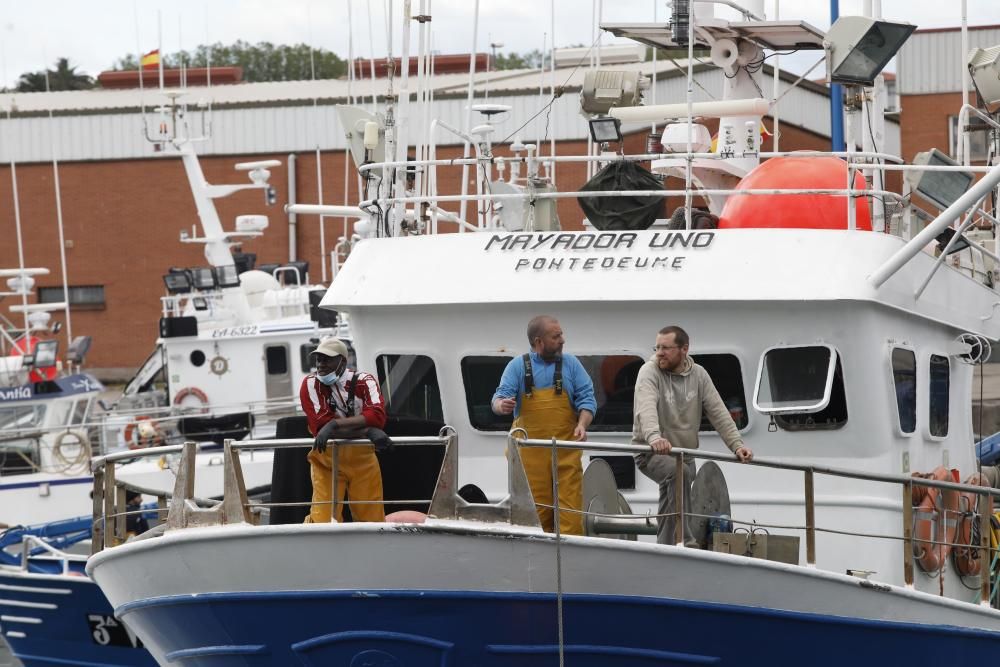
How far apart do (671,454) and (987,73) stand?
254 inches

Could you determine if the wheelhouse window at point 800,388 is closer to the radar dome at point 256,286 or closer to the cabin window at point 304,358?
the cabin window at point 304,358

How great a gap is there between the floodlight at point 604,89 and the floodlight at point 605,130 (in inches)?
74.7

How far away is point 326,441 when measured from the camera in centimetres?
896

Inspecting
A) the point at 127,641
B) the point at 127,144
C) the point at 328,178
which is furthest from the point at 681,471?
the point at 127,144

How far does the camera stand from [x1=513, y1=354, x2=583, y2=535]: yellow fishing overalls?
9383 mm

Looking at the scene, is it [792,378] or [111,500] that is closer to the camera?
[111,500]

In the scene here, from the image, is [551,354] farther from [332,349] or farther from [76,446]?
[76,446]

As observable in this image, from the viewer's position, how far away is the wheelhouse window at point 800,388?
10.1 meters

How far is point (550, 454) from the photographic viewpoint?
9.41 metres

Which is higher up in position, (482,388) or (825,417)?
(482,388)

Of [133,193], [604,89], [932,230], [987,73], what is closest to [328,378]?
[932,230]

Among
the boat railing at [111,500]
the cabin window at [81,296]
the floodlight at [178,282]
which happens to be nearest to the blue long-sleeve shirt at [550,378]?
the boat railing at [111,500]

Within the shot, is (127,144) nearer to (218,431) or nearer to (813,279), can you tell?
(218,431)

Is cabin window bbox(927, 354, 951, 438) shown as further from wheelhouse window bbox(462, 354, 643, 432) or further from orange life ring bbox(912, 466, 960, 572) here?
wheelhouse window bbox(462, 354, 643, 432)
